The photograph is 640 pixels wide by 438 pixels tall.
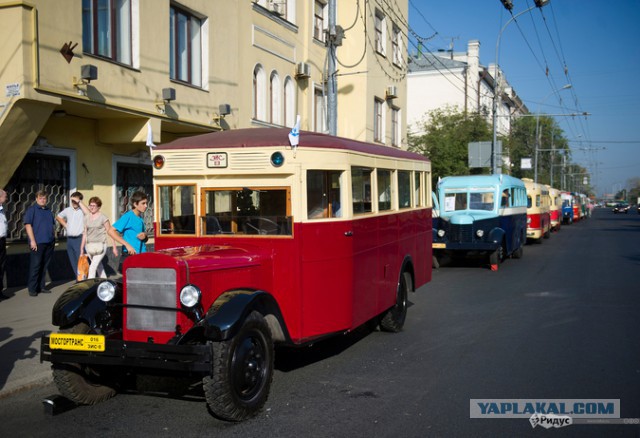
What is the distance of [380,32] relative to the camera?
25062 mm

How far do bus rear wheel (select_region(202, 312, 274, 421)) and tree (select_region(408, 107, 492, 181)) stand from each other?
86.1 feet

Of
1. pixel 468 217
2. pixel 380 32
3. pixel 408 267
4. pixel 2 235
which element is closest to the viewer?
pixel 408 267

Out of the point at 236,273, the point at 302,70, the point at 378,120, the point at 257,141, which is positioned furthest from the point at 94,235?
the point at 378,120

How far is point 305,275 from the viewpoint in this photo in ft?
20.1

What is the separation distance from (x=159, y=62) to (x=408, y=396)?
9.70m

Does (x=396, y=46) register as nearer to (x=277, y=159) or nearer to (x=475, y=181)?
(x=475, y=181)

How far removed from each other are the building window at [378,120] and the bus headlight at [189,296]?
20.3 m

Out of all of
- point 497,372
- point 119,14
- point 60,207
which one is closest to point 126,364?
point 497,372

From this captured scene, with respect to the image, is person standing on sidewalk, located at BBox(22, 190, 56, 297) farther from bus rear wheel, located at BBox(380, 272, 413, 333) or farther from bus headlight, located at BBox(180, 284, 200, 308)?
bus headlight, located at BBox(180, 284, 200, 308)

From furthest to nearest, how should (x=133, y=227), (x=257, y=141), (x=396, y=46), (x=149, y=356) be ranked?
(x=396, y=46), (x=133, y=227), (x=257, y=141), (x=149, y=356)

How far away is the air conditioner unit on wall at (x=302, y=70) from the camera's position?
19281 mm

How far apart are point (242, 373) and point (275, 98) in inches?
564

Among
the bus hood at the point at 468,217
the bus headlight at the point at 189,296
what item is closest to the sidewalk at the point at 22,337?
the bus headlight at the point at 189,296

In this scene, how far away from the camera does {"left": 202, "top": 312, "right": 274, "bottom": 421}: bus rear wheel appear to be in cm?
491
